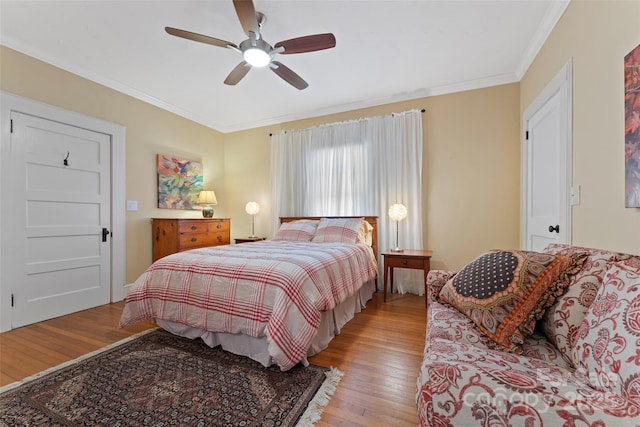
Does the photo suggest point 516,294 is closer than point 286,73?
Yes

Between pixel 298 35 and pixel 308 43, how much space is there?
477 millimetres

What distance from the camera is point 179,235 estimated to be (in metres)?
3.44

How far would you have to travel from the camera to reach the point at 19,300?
8.29 ft

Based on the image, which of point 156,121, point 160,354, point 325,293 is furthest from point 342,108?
point 160,354

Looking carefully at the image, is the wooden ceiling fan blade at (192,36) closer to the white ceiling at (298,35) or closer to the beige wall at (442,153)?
the white ceiling at (298,35)

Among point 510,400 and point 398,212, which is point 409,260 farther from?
point 510,400

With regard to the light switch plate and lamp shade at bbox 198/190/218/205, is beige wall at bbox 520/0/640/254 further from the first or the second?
lamp shade at bbox 198/190/218/205

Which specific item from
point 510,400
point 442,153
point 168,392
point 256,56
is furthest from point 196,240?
point 510,400

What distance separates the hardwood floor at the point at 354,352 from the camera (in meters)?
1.42

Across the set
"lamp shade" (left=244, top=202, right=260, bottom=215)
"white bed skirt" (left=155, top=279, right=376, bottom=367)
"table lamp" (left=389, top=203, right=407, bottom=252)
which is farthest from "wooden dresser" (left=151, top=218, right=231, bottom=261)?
"table lamp" (left=389, top=203, right=407, bottom=252)

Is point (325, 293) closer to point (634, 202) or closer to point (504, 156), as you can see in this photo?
point (634, 202)

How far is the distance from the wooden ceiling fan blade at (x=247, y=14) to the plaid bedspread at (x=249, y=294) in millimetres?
1684

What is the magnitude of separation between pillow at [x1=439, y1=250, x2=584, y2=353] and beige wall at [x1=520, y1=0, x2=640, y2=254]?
533mm

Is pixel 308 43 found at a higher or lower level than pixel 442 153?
higher
